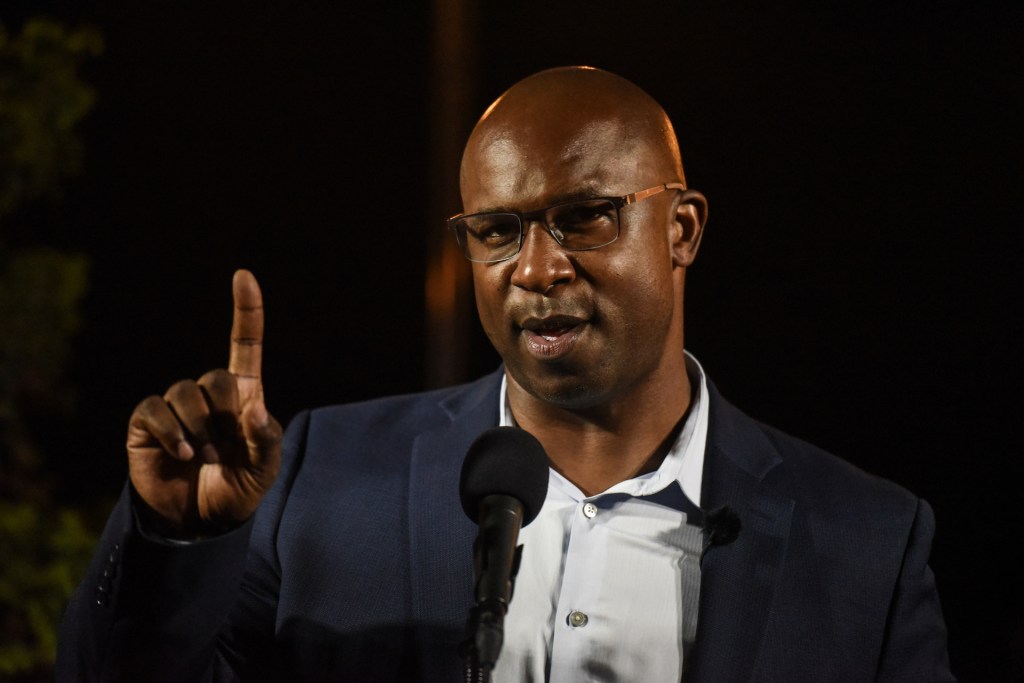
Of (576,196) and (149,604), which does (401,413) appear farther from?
(149,604)

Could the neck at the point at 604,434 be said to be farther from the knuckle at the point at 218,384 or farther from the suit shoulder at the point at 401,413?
the knuckle at the point at 218,384

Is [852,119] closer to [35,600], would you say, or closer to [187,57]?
[187,57]

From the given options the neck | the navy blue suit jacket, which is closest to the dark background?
the navy blue suit jacket

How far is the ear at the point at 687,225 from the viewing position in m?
2.60

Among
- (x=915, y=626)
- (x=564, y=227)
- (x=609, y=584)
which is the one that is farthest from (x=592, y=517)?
(x=915, y=626)

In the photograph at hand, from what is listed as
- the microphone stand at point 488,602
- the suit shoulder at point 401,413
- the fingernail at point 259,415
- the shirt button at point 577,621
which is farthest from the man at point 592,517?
the microphone stand at point 488,602

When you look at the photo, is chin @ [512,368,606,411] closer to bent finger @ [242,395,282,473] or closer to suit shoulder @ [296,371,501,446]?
suit shoulder @ [296,371,501,446]

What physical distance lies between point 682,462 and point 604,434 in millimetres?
216

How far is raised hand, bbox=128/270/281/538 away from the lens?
1795mm

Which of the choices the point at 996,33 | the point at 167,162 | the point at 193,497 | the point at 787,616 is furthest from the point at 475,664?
the point at 167,162

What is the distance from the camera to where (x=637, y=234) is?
2406 mm

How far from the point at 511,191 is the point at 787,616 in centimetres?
120

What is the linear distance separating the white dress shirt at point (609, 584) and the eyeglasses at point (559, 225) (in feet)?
1.91

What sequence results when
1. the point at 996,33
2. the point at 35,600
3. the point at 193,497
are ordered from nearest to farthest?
1. the point at 193,497
2. the point at 996,33
3. the point at 35,600
